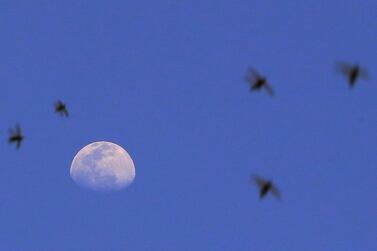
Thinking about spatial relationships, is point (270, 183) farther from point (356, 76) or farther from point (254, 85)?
point (356, 76)

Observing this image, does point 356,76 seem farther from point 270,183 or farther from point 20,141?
point 20,141

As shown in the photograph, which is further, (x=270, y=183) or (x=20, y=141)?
(x=20, y=141)

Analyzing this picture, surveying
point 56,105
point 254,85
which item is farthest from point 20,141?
point 254,85

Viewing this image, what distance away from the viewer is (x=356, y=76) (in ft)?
129

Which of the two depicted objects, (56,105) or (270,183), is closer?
(270,183)

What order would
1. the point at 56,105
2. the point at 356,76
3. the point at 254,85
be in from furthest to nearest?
the point at 56,105, the point at 254,85, the point at 356,76

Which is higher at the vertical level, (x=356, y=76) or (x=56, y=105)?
(x=56, y=105)

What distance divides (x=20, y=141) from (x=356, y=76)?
97.0 feet

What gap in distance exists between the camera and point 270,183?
49.3 meters

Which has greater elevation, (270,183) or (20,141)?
(20,141)

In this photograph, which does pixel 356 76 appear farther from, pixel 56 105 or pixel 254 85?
pixel 56 105

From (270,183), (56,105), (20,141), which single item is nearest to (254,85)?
(270,183)

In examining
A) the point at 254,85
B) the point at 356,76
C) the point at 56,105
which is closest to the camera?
the point at 356,76

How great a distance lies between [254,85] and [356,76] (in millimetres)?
9302
